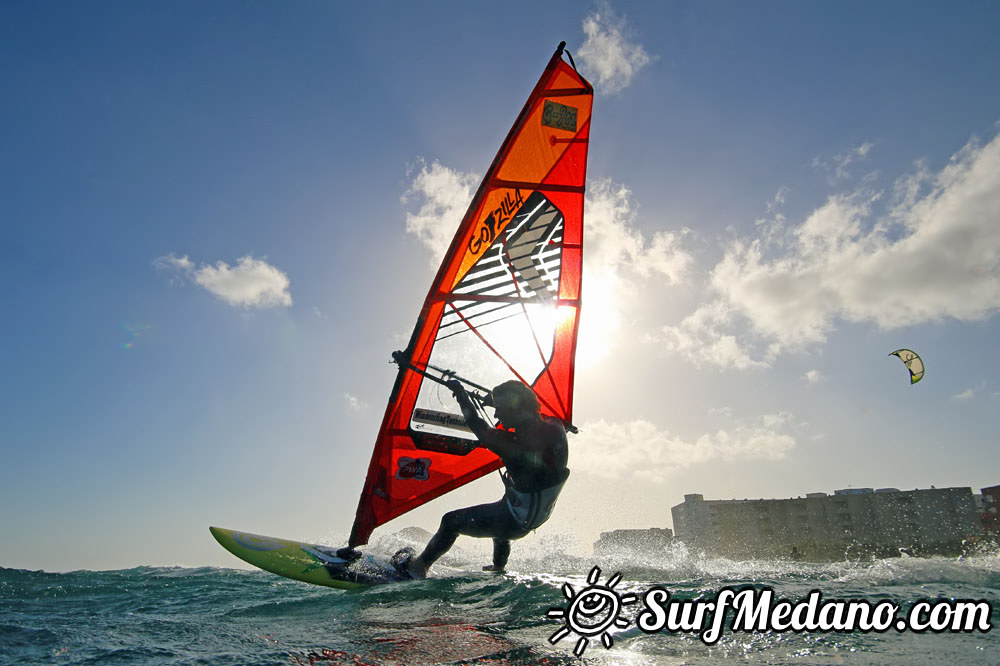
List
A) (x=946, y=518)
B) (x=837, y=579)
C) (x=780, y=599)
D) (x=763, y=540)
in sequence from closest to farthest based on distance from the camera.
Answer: (x=780, y=599)
(x=837, y=579)
(x=946, y=518)
(x=763, y=540)

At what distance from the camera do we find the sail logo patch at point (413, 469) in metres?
6.22

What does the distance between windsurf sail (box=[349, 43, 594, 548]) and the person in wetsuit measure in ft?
3.58

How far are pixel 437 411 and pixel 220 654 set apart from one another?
370cm

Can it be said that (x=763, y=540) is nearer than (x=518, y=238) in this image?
No

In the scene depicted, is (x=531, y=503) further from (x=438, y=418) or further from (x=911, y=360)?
(x=911, y=360)

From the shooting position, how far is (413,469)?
6.24m

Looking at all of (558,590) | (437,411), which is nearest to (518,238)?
(437,411)

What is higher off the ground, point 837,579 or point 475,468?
point 475,468

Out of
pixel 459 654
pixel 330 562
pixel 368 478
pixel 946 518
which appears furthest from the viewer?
pixel 946 518

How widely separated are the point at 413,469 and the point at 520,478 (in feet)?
6.37

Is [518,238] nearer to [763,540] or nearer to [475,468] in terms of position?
[475,468]

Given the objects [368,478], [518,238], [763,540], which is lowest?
[763,540]

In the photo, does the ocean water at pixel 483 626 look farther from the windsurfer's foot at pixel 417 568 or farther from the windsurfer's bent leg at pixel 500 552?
the windsurfer's foot at pixel 417 568

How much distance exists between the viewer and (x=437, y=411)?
620cm
